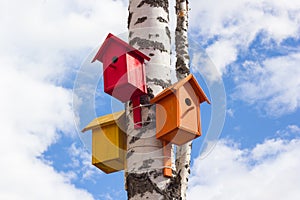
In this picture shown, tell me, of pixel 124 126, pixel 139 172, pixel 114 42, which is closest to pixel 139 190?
pixel 139 172

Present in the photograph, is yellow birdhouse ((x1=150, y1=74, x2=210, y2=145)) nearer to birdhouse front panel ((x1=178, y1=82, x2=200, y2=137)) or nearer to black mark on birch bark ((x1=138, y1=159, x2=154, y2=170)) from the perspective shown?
birdhouse front panel ((x1=178, y1=82, x2=200, y2=137))

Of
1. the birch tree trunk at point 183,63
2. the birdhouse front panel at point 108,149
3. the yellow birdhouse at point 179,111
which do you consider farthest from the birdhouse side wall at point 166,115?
the birch tree trunk at point 183,63

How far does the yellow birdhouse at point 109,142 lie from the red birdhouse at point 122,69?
269mm

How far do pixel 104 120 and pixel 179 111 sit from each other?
2.34ft

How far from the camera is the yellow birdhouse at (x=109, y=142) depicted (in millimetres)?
3561

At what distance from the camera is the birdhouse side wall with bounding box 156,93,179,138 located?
306cm

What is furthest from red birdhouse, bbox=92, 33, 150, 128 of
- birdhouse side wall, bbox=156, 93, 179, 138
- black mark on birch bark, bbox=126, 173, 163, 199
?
black mark on birch bark, bbox=126, 173, 163, 199

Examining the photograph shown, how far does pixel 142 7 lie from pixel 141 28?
0.54 feet

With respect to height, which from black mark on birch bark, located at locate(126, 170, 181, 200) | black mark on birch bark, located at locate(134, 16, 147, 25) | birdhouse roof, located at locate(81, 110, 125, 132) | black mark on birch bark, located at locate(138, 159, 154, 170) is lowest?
black mark on birch bark, located at locate(126, 170, 181, 200)

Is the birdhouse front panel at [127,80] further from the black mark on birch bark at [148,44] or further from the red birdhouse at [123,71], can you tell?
the black mark on birch bark at [148,44]

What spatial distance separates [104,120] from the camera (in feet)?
12.1

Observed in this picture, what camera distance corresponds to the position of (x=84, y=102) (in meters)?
3.34

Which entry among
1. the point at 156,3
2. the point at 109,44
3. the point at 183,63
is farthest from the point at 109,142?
the point at 183,63

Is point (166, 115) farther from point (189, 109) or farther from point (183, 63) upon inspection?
point (183, 63)
